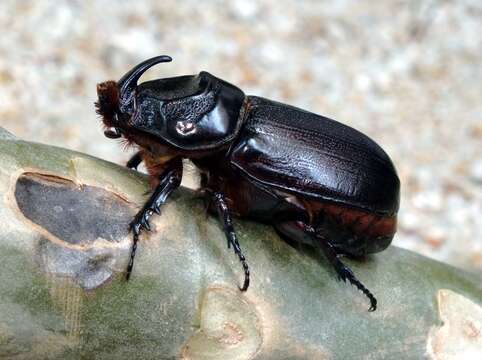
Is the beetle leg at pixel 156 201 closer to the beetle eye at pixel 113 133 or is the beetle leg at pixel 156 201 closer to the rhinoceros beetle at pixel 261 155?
the rhinoceros beetle at pixel 261 155

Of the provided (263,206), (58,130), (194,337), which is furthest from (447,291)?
(58,130)

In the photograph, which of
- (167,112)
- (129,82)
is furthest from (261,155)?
(129,82)

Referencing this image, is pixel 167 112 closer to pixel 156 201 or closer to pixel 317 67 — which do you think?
pixel 156 201

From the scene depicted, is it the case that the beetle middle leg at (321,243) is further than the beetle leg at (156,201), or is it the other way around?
the beetle middle leg at (321,243)

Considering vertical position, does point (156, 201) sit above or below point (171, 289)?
above

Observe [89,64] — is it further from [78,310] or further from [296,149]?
[78,310]

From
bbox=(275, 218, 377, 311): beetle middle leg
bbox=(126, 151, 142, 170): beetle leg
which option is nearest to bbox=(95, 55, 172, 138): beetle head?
bbox=(126, 151, 142, 170): beetle leg

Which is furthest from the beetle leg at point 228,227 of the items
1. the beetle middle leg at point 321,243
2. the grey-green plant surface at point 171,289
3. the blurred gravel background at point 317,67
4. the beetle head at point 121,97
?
the blurred gravel background at point 317,67
